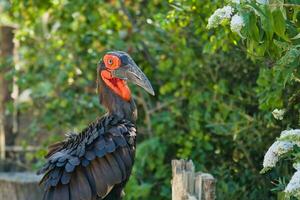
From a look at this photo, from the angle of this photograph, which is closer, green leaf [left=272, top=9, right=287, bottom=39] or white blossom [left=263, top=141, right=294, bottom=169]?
green leaf [left=272, top=9, right=287, bottom=39]

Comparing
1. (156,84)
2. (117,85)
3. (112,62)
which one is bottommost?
(156,84)

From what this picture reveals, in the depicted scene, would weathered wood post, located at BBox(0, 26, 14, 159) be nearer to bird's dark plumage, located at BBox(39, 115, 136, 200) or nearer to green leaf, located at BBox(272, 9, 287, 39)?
bird's dark plumage, located at BBox(39, 115, 136, 200)

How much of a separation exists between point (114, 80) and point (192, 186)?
4.06 ft

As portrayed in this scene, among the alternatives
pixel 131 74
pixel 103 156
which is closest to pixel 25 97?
pixel 131 74

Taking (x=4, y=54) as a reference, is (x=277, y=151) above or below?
below

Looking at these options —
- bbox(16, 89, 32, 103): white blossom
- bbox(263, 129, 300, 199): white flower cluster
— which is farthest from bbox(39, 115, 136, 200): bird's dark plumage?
bbox(16, 89, 32, 103): white blossom

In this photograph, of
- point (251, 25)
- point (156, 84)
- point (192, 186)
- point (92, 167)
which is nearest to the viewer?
point (251, 25)

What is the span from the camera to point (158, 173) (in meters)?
6.93

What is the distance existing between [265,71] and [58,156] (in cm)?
160

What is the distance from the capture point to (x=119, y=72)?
4906 mm

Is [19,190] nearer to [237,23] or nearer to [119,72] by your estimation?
[119,72]

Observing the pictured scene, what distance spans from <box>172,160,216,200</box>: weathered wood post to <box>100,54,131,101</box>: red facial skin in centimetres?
94

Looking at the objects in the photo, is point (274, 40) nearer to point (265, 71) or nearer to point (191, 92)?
point (265, 71)

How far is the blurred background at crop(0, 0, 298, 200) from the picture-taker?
602 cm
